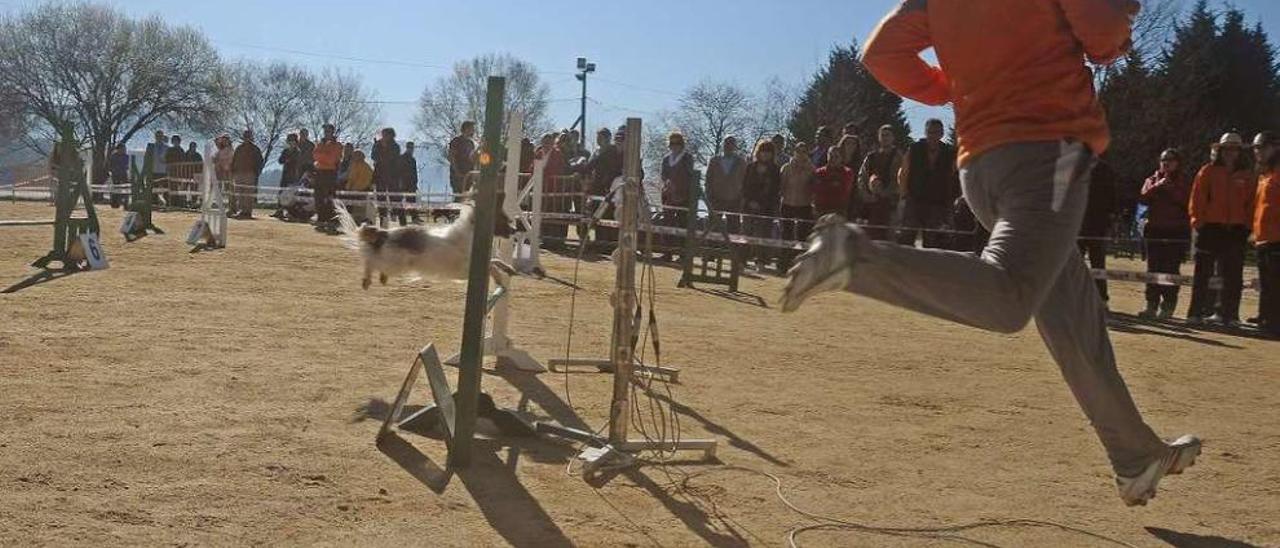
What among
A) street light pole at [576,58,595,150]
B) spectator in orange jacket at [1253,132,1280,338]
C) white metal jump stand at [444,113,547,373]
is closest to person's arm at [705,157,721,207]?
spectator in orange jacket at [1253,132,1280,338]

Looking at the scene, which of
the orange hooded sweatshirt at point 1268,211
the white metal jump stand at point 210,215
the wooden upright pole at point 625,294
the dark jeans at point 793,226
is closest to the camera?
the wooden upright pole at point 625,294

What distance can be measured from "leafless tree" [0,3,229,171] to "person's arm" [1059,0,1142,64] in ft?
178

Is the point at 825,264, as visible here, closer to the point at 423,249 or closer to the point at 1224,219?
the point at 423,249

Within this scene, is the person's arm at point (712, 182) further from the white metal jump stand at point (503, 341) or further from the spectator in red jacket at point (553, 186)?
the white metal jump stand at point (503, 341)

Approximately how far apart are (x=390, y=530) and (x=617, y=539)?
70cm

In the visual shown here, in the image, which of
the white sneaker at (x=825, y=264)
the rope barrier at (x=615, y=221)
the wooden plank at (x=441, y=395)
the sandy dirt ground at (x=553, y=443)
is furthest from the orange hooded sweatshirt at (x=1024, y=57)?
the wooden plank at (x=441, y=395)

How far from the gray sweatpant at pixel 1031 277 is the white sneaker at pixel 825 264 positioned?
0.12ft

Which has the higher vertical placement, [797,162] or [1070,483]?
[797,162]

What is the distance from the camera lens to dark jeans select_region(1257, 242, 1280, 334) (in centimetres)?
1104

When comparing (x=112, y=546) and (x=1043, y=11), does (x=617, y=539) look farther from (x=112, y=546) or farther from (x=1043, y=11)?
(x=1043, y=11)

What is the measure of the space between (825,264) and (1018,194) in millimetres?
855

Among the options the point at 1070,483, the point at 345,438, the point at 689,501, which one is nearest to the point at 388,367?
the point at 345,438

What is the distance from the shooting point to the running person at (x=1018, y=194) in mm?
2723

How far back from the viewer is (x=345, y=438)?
15.3 ft
